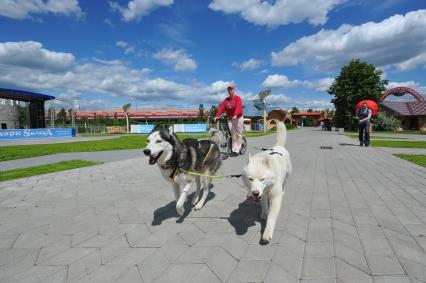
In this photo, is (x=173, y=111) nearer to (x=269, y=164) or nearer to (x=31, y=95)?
(x=31, y=95)

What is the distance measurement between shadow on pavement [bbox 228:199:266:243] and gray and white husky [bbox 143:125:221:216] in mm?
648

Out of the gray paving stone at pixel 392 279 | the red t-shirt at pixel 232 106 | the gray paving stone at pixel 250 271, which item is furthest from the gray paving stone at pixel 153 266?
the red t-shirt at pixel 232 106

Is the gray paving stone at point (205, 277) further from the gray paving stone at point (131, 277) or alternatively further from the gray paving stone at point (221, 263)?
the gray paving stone at point (131, 277)

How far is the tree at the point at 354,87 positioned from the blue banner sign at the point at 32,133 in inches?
1744

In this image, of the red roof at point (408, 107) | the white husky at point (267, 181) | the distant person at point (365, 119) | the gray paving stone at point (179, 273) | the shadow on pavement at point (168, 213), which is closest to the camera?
the gray paving stone at point (179, 273)

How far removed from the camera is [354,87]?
136ft

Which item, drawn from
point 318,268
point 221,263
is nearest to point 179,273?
point 221,263

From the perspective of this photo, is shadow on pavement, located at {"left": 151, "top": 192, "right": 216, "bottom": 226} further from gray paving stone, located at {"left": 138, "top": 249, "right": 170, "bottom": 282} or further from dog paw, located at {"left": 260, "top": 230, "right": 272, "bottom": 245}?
dog paw, located at {"left": 260, "top": 230, "right": 272, "bottom": 245}

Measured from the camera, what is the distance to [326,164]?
7848 millimetres

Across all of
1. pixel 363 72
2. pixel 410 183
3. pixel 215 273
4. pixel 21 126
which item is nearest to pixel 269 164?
pixel 215 273

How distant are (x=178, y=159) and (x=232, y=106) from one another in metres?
5.51

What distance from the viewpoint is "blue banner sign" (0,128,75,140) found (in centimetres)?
3156

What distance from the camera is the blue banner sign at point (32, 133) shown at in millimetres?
31562

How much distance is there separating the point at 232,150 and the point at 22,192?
675cm
